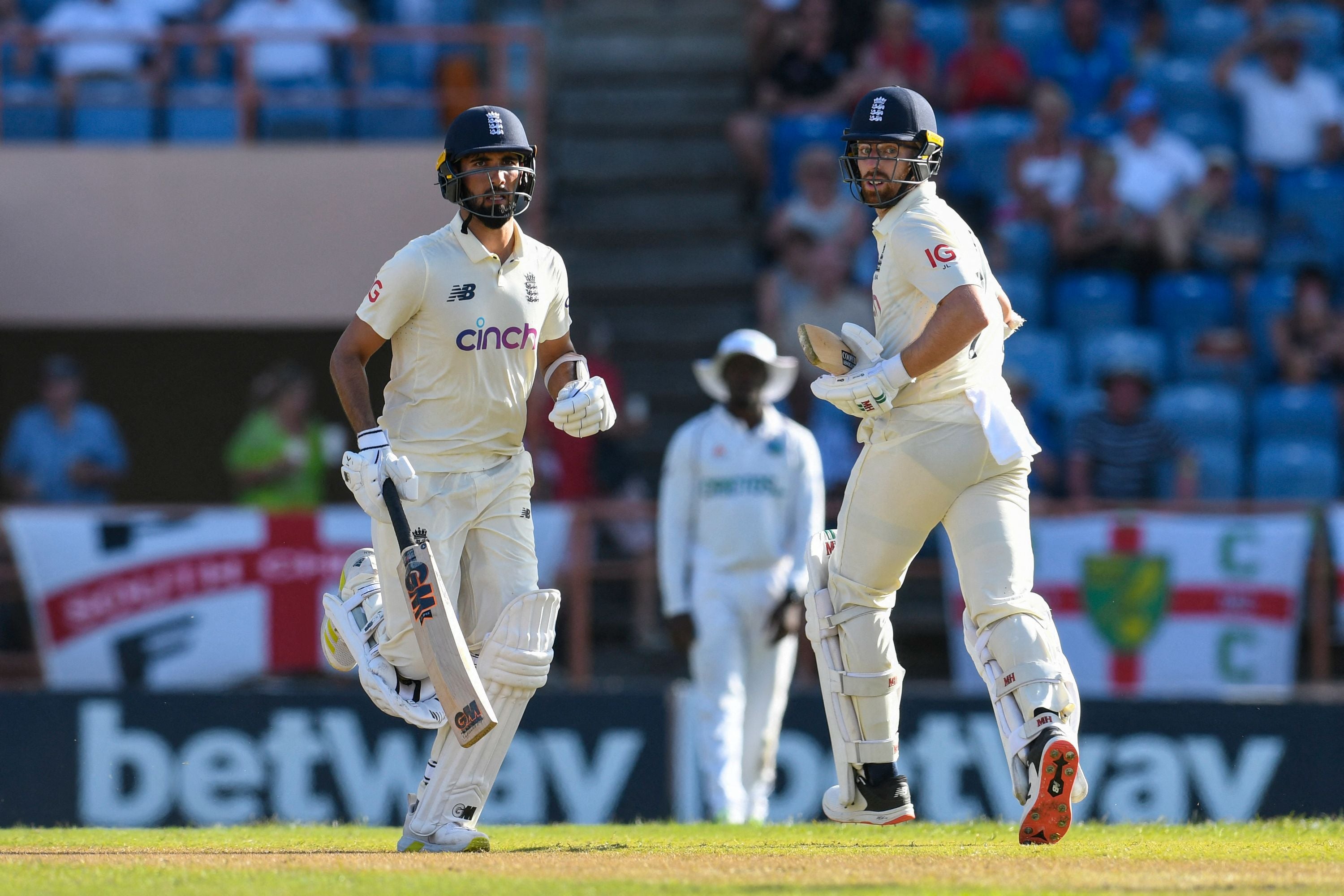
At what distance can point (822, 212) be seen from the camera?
14.2 meters

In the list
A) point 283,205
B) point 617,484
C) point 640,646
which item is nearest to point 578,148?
point 283,205

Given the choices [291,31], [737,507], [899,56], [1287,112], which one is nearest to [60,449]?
[291,31]

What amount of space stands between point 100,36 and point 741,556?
709cm

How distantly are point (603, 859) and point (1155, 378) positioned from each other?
8.10m

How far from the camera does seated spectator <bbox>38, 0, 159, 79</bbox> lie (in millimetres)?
14156

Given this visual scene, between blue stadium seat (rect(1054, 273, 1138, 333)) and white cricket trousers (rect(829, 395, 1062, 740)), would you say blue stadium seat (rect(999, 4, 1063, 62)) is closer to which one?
blue stadium seat (rect(1054, 273, 1138, 333))

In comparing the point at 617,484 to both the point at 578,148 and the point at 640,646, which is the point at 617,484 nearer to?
the point at 640,646


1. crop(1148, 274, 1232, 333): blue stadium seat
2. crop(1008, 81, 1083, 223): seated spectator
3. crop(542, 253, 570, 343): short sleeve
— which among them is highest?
crop(1008, 81, 1083, 223): seated spectator

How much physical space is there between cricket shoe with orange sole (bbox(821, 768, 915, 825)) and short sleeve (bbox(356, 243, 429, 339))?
7.30 ft

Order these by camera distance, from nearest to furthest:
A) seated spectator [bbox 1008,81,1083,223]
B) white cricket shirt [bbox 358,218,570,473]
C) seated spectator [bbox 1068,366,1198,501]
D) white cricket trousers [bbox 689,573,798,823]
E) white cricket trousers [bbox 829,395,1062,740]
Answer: white cricket trousers [bbox 829,395,1062,740], white cricket shirt [bbox 358,218,570,473], white cricket trousers [bbox 689,573,798,823], seated spectator [bbox 1068,366,1198,501], seated spectator [bbox 1008,81,1083,223]

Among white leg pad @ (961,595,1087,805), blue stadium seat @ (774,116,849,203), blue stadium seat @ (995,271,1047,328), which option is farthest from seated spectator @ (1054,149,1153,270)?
white leg pad @ (961,595,1087,805)

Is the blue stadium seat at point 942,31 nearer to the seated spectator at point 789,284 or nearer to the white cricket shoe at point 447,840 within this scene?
the seated spectator at point 789,284

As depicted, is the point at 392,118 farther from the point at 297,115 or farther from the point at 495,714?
the point at 495,714

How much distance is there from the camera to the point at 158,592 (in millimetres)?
11602
